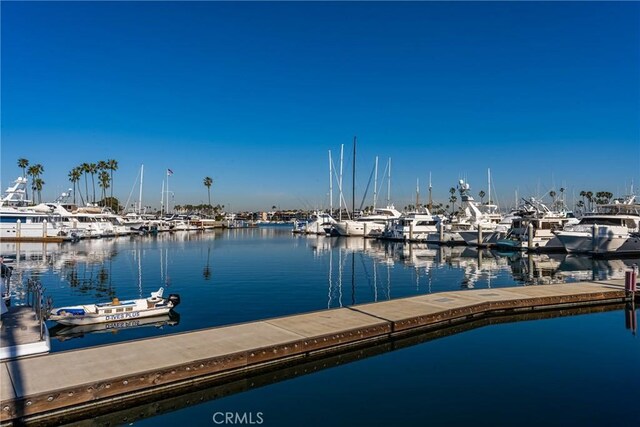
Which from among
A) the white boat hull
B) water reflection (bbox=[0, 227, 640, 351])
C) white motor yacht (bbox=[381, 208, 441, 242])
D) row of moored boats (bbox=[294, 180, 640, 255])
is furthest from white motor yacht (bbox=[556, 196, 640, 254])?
the white boat hull

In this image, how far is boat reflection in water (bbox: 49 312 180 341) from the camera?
61.7ft

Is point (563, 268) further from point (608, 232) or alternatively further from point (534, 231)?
point (534, 231)

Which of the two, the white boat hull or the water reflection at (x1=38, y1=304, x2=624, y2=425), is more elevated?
the white boat hull

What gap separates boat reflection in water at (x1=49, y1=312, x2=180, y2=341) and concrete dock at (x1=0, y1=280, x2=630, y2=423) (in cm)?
629

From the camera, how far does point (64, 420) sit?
10078 mm

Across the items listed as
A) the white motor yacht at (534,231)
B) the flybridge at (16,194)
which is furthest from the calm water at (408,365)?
the flybridge at (16,194)

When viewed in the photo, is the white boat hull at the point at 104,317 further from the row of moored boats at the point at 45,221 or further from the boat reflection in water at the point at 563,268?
the row of moored boats at the point at 45,221

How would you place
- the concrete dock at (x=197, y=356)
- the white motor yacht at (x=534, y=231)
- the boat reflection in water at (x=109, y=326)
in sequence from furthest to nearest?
the white motor yacht at (x=534, y=231)
the boat reflection in water at (x=109, y=326)
the concrete dock at (x=197, y=356)

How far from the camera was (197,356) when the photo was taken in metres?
12.7

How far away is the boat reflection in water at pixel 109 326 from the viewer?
61.7ft

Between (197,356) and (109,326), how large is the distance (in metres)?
9.30

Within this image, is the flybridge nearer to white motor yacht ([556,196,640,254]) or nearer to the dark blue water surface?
the dark blue water surface

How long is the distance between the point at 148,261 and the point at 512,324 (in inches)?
1508

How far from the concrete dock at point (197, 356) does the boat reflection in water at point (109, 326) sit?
6286 millimetres
